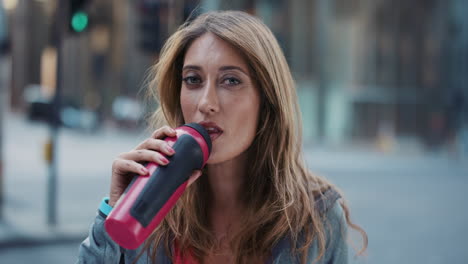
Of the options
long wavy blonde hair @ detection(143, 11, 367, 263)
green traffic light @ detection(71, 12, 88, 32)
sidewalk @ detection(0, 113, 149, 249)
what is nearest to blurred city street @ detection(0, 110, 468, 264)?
sidewalk @ detection(0, 113, 149, 249)

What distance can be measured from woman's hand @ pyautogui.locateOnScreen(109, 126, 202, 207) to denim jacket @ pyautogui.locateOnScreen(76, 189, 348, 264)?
12cm

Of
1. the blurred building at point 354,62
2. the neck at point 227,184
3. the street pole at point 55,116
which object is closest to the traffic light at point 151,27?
the street pole at point 55,116

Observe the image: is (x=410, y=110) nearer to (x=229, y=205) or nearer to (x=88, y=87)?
(x=88, y=87)

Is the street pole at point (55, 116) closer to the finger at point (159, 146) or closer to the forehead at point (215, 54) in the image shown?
the forehead at point (215, 54)

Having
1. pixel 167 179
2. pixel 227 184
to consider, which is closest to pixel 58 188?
pixel 227 184

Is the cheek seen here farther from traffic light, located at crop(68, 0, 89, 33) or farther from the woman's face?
traffic light, located at crop(68, 0, 89, 33)

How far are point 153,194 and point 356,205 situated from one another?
8.76m

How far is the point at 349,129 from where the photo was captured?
97.7ft

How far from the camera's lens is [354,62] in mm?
29422

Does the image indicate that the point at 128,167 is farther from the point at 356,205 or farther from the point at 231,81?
the point at 356,205

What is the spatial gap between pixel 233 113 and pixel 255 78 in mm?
160

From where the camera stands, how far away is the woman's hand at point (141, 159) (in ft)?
4.13

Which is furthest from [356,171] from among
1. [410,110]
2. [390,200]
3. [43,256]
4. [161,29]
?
[410,110]

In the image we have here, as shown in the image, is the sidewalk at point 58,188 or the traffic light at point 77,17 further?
the traffic light at point 77,17
